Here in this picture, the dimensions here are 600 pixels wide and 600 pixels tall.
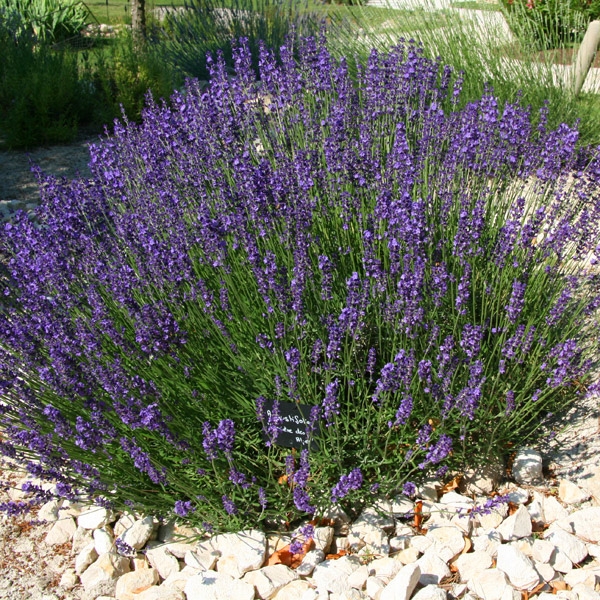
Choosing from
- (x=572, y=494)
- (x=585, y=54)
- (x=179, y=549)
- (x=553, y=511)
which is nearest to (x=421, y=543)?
(x=553, y=511)

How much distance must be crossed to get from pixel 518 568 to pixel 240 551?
0.92m

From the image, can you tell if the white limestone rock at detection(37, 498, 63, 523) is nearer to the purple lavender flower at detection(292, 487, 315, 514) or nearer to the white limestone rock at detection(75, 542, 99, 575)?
the white limestone rock at detection(75, 542, 99, 575)

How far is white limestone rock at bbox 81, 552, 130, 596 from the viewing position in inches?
89.2

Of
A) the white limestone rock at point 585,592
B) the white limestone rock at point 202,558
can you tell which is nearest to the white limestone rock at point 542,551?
the white limestone rock at point 585,592

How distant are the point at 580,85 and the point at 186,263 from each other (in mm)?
4226

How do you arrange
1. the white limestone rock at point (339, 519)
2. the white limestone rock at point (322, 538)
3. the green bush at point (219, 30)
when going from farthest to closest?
the green bush at point (219, 30) → the white limestone rock at point (339, 519) → the white limestone rock at point (322, 538)

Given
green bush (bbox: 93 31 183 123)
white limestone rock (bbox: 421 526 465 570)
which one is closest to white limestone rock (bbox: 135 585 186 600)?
white limestone rock (bbox: 421 526 465 570)

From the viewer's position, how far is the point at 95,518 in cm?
254

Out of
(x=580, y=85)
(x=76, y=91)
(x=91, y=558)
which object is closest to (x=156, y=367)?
(x=91, y=558)

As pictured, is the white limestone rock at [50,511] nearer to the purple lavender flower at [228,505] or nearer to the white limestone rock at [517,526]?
the purple lavender flower at [228,505]

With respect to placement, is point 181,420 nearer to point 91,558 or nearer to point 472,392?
point 91,558

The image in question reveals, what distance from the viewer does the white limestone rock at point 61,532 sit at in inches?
99.5

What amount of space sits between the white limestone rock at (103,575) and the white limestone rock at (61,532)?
0.25 metres

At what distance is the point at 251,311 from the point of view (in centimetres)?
274
